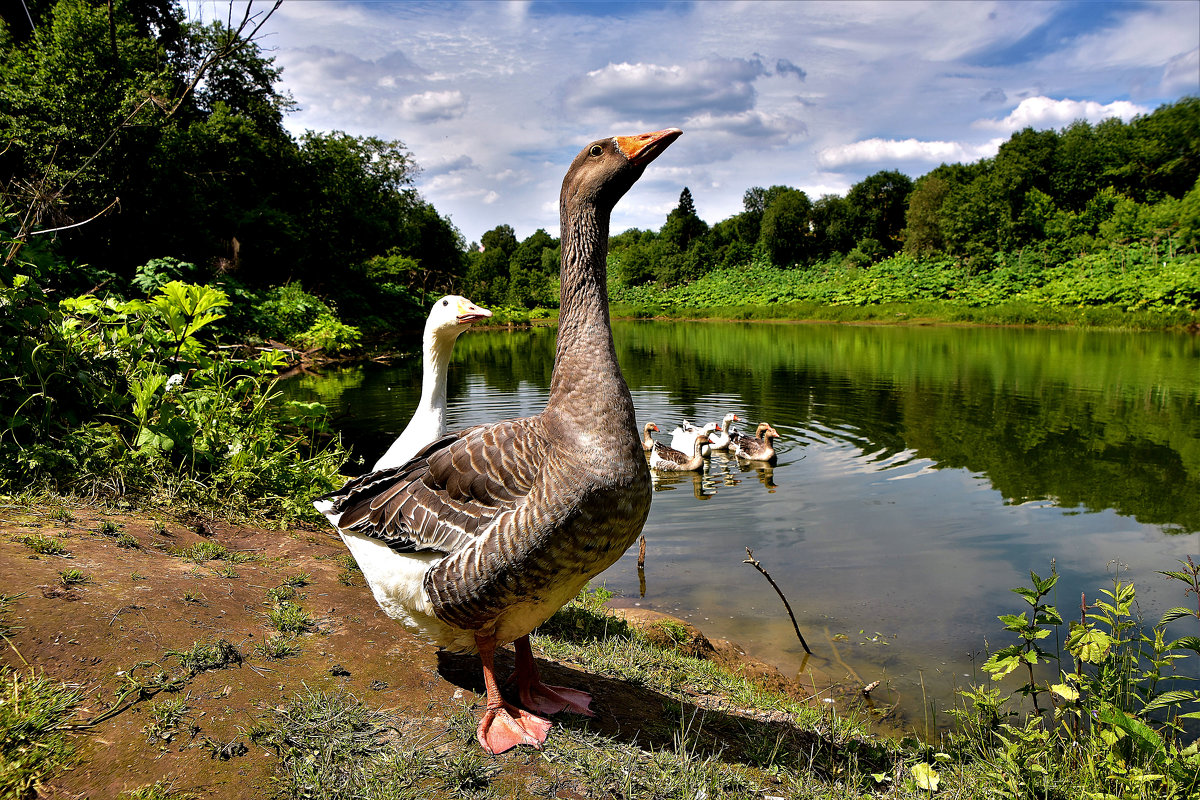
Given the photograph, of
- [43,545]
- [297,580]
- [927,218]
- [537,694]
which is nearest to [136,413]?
[43,545]

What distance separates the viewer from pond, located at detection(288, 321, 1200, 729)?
22.9 ft

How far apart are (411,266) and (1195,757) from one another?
46.0 metres

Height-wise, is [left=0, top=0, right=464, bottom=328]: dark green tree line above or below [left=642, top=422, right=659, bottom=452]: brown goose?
above

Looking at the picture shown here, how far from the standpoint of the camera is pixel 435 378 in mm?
5926

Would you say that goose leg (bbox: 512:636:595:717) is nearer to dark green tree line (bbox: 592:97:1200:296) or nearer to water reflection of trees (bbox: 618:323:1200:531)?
water reflection of trees (bbox: 618:323:1200:531)

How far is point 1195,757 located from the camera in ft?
10.1

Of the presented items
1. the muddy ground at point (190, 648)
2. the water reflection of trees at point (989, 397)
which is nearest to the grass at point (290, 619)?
the muddy ground at point (190, 648)

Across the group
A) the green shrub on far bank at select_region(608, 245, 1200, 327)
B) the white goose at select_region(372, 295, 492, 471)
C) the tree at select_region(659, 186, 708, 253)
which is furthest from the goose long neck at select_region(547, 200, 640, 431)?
the tree at select_region(659, 186, 708, 253)

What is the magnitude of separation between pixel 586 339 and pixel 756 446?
11.0 meters

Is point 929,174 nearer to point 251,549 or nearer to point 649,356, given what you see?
point 649,356

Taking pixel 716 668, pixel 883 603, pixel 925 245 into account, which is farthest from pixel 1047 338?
pixel 716 668

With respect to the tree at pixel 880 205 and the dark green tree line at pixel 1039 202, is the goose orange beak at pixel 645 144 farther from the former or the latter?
the tree at pixel 880 205

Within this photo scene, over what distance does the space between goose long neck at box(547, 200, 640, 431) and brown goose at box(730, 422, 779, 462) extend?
34.9ft

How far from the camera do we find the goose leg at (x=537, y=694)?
3723 mm
